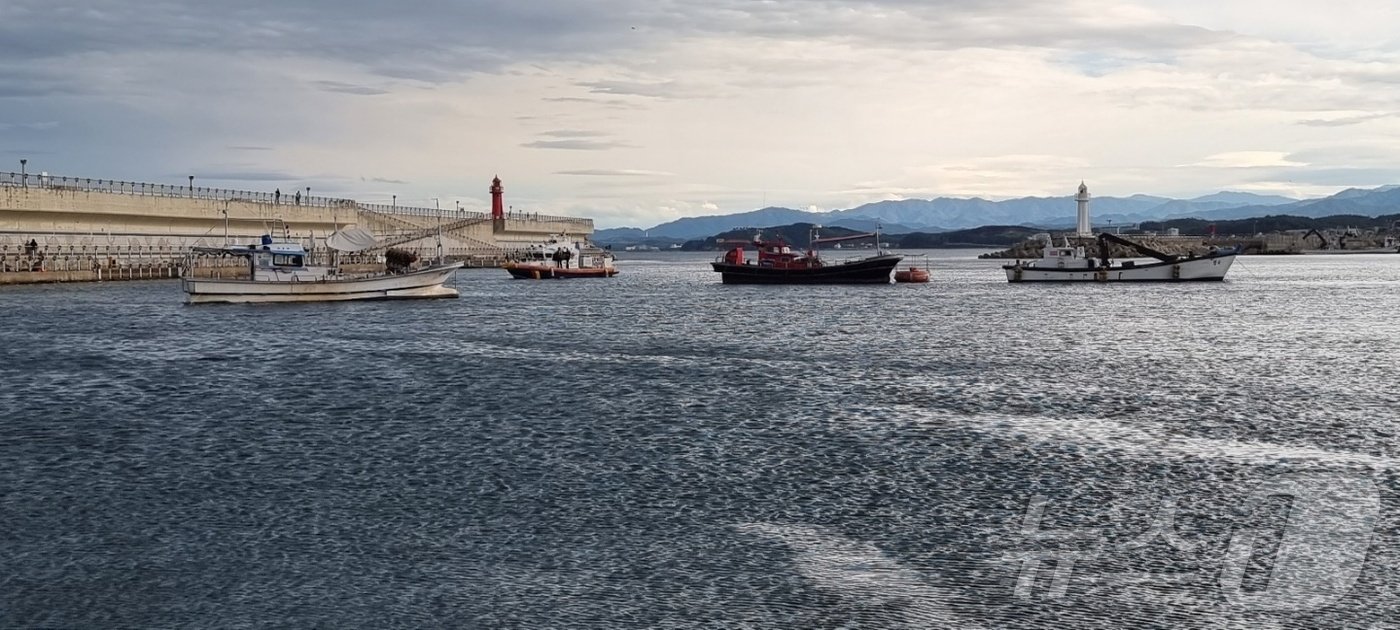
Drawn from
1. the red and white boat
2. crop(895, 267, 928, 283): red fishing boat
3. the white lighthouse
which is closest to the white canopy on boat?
the red and white boat

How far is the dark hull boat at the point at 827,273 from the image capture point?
7762cm

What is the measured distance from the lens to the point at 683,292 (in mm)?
73875

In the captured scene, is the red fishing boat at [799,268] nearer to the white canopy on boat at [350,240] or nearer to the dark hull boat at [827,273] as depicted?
the dark hull boat at [827,273]

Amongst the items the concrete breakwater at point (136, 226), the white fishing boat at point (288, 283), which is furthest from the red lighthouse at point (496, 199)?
the white fishing boat at point (288, 283)

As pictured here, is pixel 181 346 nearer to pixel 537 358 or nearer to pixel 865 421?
pixel 537 358

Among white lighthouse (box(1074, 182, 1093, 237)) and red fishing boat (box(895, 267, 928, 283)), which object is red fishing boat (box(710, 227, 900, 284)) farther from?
white lighthouse (box(1074, 182, 1093, 237))

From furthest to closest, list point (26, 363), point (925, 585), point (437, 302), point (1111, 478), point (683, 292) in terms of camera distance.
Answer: point (683, 292)
point (437, 302)
point (26, 363)
point (1111, 478)
point (925, 585)

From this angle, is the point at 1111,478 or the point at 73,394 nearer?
the point at 1111,478

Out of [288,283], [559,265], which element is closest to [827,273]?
[559,265]

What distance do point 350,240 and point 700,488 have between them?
166ft

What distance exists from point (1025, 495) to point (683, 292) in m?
59.8

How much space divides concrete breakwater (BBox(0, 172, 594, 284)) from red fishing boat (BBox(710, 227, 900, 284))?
87.8 feet

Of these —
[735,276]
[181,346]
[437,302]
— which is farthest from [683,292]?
[181,346]

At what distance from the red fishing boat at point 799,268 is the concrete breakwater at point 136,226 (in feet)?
87.8
